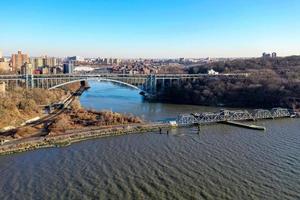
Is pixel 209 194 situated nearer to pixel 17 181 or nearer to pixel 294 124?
pixel 17 181

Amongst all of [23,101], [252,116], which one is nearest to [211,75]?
[252,116]

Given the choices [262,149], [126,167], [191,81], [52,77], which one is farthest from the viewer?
[191,81]

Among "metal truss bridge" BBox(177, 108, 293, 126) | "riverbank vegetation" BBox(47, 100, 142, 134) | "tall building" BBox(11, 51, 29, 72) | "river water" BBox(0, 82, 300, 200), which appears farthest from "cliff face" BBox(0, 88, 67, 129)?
"tall building" BBox(11, 51, 29, 72)

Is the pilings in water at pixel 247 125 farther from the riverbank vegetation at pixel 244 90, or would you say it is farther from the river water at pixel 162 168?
the riverbank vegetation at pixel 244 90

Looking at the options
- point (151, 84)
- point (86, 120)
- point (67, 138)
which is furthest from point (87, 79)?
point (67, 138)

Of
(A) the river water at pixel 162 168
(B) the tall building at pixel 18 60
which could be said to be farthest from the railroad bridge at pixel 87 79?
(B) the tall building at pixel 18 60

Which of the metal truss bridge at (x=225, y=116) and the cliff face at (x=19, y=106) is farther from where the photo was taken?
the metal truss bridge at (x=225, y=116)

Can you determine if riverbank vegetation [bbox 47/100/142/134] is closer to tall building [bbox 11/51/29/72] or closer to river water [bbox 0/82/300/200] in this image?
river water [bbox 0/82/300/200]
